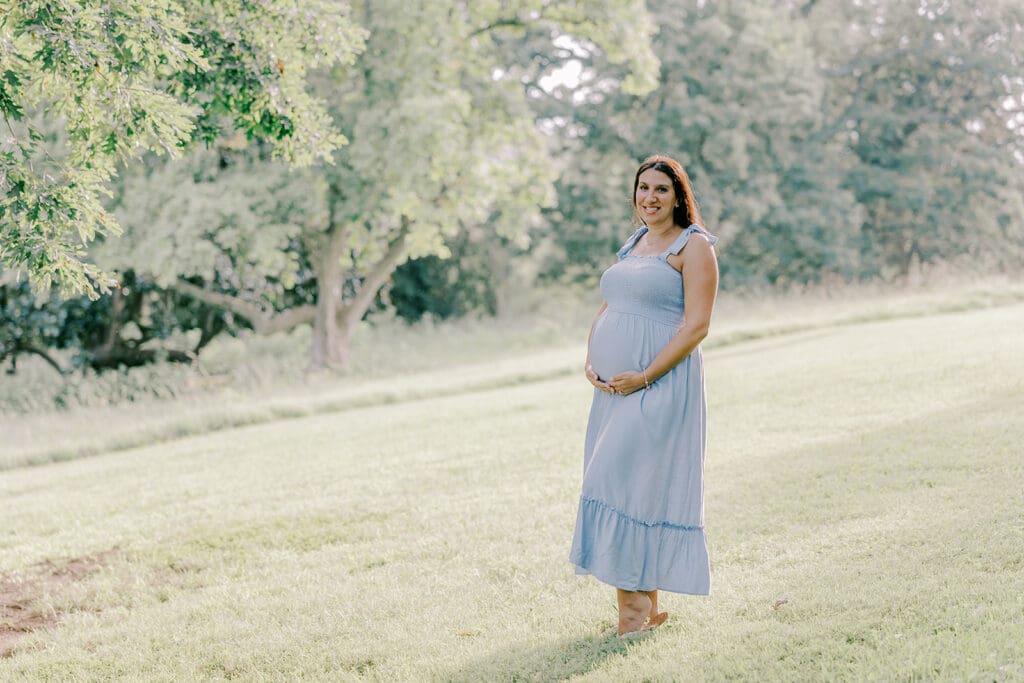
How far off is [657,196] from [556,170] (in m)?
18.7

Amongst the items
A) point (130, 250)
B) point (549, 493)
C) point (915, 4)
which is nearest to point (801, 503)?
point (549, 493)

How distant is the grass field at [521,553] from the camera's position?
4.17 meters

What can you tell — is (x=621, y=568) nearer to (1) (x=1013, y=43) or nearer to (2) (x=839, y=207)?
(2) (x=839, y=207)

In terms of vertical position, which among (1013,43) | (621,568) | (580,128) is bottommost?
(621,568)

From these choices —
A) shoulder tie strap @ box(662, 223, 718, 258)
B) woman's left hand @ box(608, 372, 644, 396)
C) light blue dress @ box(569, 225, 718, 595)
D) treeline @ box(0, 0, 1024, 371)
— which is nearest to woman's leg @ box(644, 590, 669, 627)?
light blue dress @ box(569, 225, 718, 595)

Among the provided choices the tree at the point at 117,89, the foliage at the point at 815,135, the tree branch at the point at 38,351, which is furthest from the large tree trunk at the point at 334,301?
the tree at the point at 117,89

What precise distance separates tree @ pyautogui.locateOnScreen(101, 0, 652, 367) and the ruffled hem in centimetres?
1396

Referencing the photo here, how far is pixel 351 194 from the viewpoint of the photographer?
19344 mm

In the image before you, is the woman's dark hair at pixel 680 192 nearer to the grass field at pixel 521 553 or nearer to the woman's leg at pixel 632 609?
the woman's leg at pixel 632 609

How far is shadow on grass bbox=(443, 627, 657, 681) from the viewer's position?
415cm

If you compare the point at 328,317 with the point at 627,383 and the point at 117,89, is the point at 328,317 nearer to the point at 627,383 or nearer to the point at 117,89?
the point at 117,89

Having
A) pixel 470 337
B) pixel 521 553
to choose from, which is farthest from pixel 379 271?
pixel 521 553

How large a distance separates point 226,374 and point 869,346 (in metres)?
14.9

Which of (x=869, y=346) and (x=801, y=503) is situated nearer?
(x=801, y=503)
